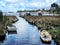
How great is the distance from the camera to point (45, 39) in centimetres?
2778

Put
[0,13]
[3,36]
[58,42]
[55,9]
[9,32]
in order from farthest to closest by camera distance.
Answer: [55,9]
[0,13]
[9,32]
[3,36]
[58,42]

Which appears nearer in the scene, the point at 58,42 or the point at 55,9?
the point at 58,42

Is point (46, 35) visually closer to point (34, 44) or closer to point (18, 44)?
point (34, 44)

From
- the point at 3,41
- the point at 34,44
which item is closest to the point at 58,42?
the point at 34,44

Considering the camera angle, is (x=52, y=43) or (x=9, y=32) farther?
(x=9, y=32)

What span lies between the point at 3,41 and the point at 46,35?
612 cm

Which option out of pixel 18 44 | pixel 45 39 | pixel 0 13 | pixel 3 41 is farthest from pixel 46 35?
pixel 0 13

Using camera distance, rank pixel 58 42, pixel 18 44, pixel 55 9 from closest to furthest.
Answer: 1. pixel 58 42
2. pixel 18 44
3. pixel 55 9

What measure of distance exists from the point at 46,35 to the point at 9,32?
1125cm

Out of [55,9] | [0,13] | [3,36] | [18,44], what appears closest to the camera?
[18,44]

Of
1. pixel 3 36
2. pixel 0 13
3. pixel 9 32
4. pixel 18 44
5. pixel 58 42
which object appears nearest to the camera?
pixel 58 42

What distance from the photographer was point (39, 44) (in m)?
28.0

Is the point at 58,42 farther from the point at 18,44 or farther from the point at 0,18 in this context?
the point at 0,18

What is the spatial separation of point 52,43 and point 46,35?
168 cm
